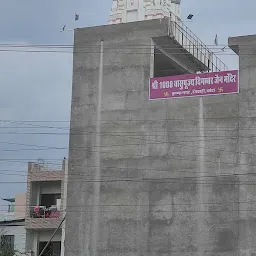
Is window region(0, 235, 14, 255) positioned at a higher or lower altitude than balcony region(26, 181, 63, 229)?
lower

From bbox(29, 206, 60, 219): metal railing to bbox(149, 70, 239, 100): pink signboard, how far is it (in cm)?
1646

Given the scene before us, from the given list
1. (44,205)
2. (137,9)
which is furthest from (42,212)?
(137,9)

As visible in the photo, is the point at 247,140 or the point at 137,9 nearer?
the point at 247,140

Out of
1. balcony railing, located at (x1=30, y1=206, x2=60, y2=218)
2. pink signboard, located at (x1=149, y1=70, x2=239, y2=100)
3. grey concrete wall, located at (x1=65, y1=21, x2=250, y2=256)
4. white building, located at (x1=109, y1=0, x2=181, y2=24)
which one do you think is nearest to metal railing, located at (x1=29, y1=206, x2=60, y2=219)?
balcony railing, located at (x1=30, y1=206, x2=60, y2=218)

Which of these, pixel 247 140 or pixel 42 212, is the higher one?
pixel 247 140

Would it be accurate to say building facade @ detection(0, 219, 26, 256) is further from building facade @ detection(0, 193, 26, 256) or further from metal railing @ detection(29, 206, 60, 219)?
metal railing @ detection(29, 206, 60, 219)

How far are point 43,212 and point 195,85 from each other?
1943 centimetres

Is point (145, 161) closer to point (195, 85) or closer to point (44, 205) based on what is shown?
point (195, 85)

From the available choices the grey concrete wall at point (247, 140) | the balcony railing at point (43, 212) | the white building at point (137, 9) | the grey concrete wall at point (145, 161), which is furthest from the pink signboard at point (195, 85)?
the white building at point (137, 9)

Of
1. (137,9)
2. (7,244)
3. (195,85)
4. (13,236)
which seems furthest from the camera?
(137,9)

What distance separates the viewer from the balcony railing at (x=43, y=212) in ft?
187

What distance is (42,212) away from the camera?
188 feet

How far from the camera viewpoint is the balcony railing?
57.0m

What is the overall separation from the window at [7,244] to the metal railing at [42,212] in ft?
9.27
